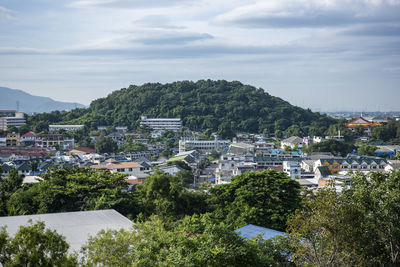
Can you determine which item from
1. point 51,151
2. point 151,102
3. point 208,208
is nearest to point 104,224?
point 208,208

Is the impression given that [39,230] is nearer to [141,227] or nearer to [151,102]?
[141,227]

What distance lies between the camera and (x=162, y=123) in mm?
61844

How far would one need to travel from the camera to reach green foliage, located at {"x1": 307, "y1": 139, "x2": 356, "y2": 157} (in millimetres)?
41406

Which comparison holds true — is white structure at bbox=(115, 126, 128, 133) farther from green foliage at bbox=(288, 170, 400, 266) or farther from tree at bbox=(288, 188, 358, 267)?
tree at bbox=(288, 188, 358, 267)

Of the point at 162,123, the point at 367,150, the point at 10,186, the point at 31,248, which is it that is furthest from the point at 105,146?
the point at 31,248

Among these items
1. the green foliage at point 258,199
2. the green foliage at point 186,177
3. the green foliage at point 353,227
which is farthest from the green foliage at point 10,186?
the green foliage at point 353,227

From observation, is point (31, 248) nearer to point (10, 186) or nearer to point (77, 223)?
point (77, 223)

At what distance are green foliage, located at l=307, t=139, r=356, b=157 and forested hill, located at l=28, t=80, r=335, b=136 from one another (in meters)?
15.3

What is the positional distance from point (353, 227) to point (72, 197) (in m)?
10.5

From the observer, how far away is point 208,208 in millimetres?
14531

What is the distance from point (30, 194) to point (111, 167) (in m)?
15.9

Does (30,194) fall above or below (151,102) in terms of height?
below

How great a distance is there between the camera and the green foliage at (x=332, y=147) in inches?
1630

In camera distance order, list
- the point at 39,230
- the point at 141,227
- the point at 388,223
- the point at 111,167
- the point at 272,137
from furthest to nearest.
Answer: the point at 272,137, the point at 111,167, the point at 141,227, the point at 388,223, the point at 39,230
